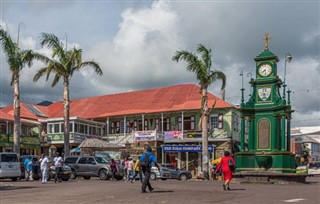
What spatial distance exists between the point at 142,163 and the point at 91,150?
28049 mm

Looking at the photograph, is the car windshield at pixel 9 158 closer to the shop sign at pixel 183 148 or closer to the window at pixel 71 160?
the window at pixel 71 160

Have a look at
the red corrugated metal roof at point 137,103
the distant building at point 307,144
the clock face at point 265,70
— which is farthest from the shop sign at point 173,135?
the distant building at point 307,144

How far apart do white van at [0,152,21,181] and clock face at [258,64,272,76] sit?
15.5m

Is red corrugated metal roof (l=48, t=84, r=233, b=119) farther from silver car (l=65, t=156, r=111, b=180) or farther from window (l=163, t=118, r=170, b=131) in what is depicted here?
silver car (l=65, t=156, r=111, b=180)

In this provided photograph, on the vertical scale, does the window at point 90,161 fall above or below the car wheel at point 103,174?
above

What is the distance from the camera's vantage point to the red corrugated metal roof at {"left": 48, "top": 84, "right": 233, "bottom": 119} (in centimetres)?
4762

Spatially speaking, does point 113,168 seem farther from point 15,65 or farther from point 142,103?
point 142,103

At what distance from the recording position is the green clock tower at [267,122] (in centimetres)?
2795

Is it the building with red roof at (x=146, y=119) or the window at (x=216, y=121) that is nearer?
the building with red roof at (x=146, y=119)

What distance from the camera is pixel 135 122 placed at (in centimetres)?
5078

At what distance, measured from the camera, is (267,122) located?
28750 mm

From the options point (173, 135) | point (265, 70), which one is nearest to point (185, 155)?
point (173, 135)

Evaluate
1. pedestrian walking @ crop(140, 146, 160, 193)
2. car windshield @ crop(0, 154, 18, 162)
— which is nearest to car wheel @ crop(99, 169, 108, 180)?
car windshield @ crop(0, 154, 18, 162)

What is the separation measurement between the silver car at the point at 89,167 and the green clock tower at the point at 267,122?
27.5 ft
